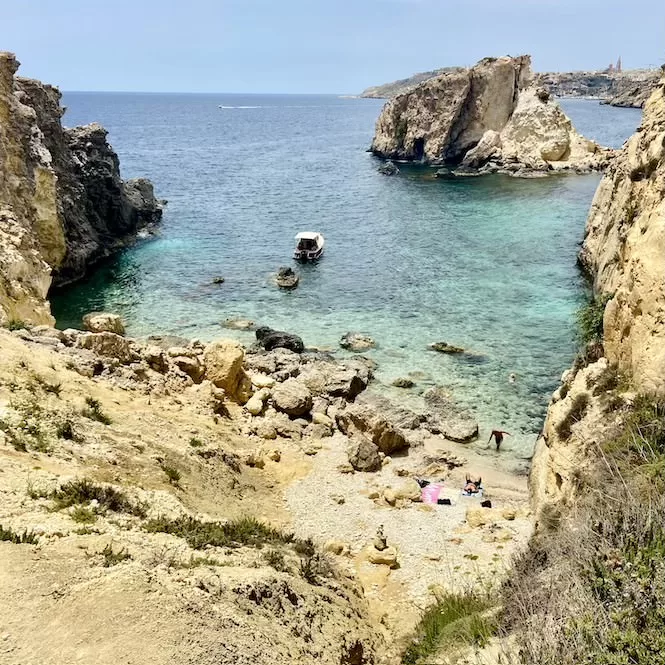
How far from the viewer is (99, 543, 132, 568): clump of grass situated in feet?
30.9

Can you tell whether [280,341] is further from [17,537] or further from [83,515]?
[17,537]

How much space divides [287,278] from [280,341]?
36.5 ft

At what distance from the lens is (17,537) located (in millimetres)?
9422

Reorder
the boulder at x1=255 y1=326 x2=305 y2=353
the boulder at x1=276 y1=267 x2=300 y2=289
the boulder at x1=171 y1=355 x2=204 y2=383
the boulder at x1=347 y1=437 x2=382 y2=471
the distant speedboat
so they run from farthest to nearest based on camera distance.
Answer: the distant speedboat, the boulder at x1=276 y1=267 x2=300 y2=289, the boulder at x1=255 y1=326 x2=305 y2=353, the boulder at x1=171 y1=355 x2=204 y2=383, the boulder at x1=347 y1=437 x2=382 y2=471

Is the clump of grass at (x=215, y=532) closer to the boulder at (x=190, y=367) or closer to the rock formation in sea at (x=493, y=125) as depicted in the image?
the boulder at (x=190, y=367)

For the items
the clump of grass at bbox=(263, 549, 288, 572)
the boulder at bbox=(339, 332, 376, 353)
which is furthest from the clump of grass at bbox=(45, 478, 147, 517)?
the boulder at bbox=(339, 332, 376, 353)

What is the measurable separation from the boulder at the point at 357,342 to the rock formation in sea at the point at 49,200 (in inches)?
550

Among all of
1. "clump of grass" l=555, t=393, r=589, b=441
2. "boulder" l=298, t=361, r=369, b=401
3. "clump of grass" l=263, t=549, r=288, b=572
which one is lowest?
"boulder" l=298, t=361, r=369, b=401

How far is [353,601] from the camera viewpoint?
12648 millimetres

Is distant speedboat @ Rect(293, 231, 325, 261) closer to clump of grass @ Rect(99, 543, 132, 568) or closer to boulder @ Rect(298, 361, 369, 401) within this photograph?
boulder @ Rect(298, 361, 369, 401)

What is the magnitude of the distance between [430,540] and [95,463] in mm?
8883

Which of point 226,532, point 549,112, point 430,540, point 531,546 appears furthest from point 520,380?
point 549,112

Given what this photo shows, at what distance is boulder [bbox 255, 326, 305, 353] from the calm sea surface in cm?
133

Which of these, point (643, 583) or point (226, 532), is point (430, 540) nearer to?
point (226, 532)
